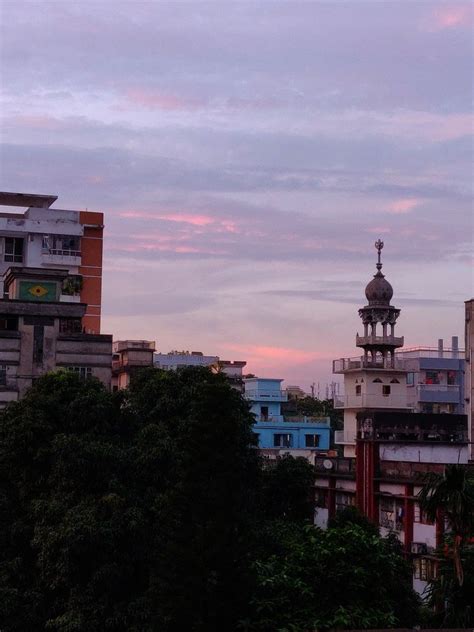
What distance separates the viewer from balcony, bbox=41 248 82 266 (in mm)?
70125

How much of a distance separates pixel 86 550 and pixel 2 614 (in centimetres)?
360

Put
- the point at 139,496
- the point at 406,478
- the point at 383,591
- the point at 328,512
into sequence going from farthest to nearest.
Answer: the point at 328,512 < the point at 406,478 < the point at 139,496 < the point at 383,591

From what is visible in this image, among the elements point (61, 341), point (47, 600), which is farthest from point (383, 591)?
point (61, 341)

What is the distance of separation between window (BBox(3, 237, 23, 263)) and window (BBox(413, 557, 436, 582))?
35.5 m

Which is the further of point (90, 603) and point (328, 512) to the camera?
point (328, 512)

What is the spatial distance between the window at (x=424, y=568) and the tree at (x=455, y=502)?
12.1m

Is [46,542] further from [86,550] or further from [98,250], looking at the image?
[98,250]

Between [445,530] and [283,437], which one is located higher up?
[283,437]

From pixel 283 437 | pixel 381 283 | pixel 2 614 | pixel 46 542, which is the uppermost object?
pixel 381 283

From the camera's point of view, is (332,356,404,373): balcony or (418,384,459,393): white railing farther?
(418,384,459,393): white railing

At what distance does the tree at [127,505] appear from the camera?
108 ft

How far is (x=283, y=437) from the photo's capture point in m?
85.6

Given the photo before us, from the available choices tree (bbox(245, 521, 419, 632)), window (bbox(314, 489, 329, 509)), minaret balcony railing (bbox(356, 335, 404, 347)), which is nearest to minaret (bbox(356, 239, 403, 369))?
minaret balcony railing (bbox(356, 335, 404, 347))

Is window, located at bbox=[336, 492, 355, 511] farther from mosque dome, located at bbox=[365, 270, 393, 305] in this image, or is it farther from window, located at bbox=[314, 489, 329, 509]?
mosque dome, located at bbox=[365, 270, 393, 305]
